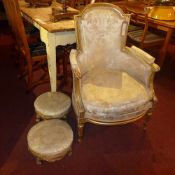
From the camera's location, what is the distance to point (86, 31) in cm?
187

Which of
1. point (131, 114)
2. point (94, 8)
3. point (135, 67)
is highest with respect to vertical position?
point (94, 8)

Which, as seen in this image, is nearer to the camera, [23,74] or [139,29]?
[23,74]

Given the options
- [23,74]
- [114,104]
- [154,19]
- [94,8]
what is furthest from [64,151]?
[154,19]

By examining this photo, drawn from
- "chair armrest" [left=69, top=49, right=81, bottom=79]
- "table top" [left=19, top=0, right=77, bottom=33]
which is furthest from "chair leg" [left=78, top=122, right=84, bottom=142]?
"table top" [left=19, top=0, right=77, bottom=33]

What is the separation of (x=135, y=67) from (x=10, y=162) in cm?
130

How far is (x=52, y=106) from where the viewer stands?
1.90m

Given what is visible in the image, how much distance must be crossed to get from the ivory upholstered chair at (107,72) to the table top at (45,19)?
8.2 inches

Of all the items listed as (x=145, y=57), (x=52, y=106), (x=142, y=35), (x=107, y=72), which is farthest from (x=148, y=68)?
(x=142, y=35)

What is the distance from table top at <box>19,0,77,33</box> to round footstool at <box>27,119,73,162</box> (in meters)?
0.83

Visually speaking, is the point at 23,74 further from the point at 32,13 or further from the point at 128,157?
the point at 128,157

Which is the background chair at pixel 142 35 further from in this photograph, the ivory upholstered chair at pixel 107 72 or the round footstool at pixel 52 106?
the round footstool at pixel 52 106

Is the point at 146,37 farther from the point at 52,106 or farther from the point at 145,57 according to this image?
the point at 52,106

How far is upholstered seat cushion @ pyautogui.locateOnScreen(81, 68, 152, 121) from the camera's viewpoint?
1.66 meters

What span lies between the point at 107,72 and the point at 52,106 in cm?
58
